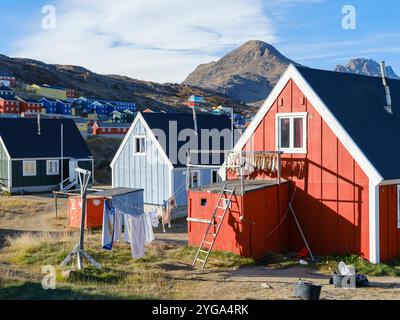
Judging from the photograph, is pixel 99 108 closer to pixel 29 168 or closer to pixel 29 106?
pixel 29 106

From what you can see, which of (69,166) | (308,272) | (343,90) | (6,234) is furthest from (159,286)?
(69,166)

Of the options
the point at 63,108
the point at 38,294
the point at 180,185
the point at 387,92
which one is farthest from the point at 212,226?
the point at 63,108

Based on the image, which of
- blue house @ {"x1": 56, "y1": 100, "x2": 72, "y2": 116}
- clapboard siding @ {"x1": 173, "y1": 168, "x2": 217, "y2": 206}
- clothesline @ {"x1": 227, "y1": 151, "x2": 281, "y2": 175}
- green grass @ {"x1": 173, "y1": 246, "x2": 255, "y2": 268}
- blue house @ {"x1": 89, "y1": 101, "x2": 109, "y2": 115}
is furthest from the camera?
blue house @ {"x1": 89, "y1": 101, "x2": 109, "y2": 115}

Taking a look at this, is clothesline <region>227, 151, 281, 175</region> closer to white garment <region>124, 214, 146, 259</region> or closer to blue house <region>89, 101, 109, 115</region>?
white garment <region>124, 214, 146, 259</region>

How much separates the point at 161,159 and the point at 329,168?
40.4 ft

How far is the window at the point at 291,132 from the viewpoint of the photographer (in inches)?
Result: 755

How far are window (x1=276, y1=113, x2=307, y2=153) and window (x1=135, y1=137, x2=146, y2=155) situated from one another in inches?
457

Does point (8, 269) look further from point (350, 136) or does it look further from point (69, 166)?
point (69, 166)

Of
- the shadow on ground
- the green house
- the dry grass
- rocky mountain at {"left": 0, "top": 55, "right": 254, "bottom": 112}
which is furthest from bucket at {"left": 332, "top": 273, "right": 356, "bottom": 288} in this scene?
rocky mountain at {"left": 0, "top": 55, "right": 254, "bottom": 112}

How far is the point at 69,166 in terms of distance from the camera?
4138 cm

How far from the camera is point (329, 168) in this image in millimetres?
18438

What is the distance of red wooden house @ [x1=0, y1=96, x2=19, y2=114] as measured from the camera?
6519 cm

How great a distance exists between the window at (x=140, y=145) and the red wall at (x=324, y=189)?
11322mm

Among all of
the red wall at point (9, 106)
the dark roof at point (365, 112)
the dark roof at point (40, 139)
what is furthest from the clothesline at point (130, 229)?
the red wall at point (9, 106)
